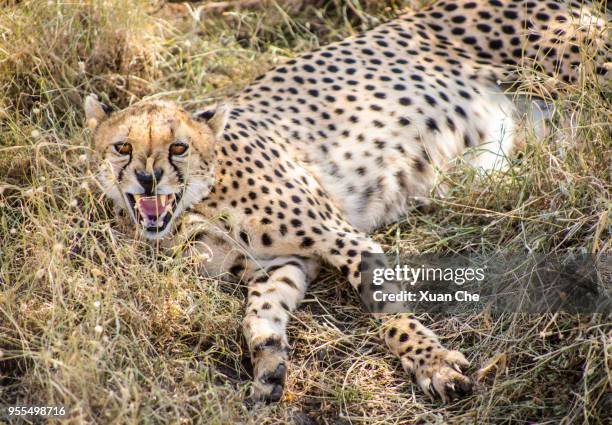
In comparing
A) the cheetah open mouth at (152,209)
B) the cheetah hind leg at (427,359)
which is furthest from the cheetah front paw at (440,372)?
the cheetah open mouth at (152,209)

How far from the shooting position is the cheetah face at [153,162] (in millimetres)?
3867

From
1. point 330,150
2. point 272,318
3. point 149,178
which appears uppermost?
point 149,178

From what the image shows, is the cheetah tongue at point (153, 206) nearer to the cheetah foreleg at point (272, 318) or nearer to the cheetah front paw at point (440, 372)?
the cheetah foreleg at point (272, 318)

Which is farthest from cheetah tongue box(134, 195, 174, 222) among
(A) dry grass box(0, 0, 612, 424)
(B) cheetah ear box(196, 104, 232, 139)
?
(B) cheetah ear box(196, 104, 232, 139)

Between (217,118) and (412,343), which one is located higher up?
(217,118)

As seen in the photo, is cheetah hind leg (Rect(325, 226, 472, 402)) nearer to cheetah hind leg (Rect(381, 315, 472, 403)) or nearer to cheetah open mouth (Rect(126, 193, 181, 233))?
cheetah hind leg (Rect(381, 315, 472, 403))

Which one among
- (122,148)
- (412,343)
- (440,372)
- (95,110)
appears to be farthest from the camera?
(95,110)

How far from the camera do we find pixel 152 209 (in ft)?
12.9

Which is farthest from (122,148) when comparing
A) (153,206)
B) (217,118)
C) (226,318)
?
(226,318)

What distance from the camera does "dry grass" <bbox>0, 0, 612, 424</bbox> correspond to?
3.27m

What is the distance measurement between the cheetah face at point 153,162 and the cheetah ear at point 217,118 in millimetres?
75

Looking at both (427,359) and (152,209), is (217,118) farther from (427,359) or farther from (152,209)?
(427,359)

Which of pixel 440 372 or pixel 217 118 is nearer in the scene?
pixel 440 372

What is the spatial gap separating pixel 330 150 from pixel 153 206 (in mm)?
1042
